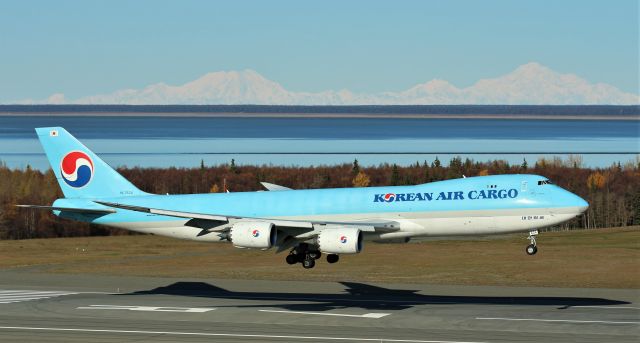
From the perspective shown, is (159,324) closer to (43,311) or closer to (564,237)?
(43,311)

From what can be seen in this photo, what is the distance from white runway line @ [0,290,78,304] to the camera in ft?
325

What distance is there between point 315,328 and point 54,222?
12768 centimetres

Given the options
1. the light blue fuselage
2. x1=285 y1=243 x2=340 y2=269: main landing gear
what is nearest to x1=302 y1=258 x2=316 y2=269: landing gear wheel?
x1=285 y1=243 x2=340 y2=269: main landing gear

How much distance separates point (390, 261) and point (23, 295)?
167 ft

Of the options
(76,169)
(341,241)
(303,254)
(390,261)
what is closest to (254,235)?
(303,254)

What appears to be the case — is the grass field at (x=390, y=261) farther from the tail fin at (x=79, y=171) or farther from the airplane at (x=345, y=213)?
the airplane at (x=345, y=213)

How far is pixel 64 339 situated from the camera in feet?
244

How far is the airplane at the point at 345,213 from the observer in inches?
2940

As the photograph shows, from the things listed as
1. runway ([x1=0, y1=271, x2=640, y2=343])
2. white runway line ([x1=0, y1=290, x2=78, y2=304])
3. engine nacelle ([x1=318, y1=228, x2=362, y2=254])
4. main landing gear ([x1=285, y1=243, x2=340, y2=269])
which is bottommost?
runway ([x1=0, y1=271, x2=640, y2=343])

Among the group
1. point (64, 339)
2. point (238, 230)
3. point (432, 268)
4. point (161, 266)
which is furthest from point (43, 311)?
point (432, 268)

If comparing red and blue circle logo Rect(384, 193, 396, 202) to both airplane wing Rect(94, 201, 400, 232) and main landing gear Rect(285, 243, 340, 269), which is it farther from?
main landing gear Rect(285, 243, 340, 269)

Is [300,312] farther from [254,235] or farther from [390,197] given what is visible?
[390,197]

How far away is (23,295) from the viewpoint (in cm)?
10269

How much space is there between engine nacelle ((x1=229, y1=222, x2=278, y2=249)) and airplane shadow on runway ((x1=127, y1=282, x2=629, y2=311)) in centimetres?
1664
